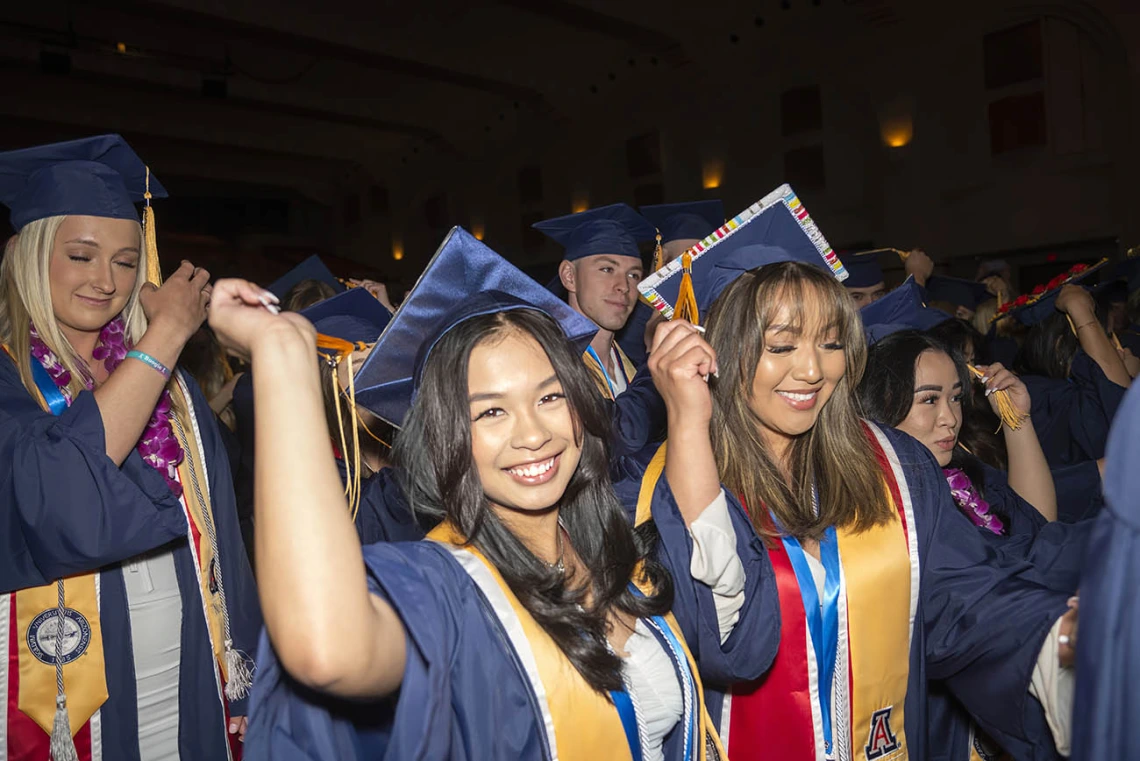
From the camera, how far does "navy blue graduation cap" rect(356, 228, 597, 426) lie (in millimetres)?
1369

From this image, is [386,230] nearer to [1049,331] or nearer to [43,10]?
[43,10]

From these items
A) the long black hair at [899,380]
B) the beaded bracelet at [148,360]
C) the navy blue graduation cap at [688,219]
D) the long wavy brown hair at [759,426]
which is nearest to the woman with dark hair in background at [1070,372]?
the long black hair at [899,380]

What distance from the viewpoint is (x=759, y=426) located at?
1825mm

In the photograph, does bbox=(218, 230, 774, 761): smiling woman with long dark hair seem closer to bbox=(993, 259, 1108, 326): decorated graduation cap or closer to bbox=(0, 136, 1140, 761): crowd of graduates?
bbox=(0, 136, 1140, 761): crowd of graduates

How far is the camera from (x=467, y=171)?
675 inches

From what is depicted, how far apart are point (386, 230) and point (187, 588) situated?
18.0m

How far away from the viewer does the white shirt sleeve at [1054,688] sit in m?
1.43

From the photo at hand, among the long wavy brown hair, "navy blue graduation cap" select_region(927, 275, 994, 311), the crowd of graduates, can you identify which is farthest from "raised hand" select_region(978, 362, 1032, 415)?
"navy blue graduation cap" select_region(927, 275, 994, 311)

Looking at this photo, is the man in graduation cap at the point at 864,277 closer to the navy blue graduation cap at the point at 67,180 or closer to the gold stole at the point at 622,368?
the gold stole at the point at 622,368

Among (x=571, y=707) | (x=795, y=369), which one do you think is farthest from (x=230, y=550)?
(x=795, y=369)

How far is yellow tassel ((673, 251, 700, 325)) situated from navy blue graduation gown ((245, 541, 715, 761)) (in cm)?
95

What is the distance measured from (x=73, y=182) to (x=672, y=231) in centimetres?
308

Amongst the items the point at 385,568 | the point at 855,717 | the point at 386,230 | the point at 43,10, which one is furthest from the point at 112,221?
the point at 386,230

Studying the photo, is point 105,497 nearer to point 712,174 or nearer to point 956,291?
point 956,291
